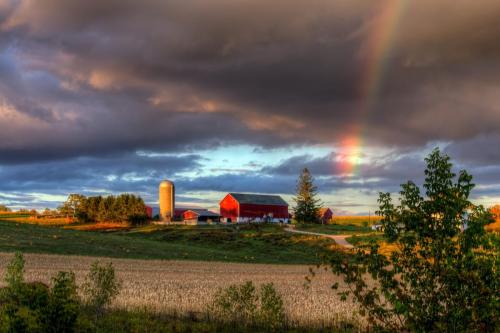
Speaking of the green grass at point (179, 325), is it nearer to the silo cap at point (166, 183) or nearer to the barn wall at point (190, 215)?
the barn wall at point (190, 215)

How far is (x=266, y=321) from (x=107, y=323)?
470 centimetres

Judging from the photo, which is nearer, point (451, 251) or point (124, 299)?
point (451, 251)

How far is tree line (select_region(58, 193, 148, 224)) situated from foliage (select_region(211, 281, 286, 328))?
9420 cm

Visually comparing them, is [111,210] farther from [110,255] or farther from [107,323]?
[107,323]

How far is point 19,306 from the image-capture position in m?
11.0

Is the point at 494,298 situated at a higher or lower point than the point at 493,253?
lower

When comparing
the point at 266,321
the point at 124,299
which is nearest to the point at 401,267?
the point at 266,321

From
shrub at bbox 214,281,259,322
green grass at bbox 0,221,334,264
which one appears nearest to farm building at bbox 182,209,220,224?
green grass at bbox 0,221,334,264

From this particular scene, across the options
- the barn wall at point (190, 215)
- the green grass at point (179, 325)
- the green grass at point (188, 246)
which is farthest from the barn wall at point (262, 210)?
the green grass at point (179, 325)

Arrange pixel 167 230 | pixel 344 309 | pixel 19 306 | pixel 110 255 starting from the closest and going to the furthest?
pixel 19 306, pixel 344 309, pixel 110 255, pixel 167 230

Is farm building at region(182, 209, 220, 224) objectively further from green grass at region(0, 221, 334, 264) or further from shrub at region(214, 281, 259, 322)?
shrub at region(214, 281, 259, 322)

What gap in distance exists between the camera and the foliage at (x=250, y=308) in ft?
48.4

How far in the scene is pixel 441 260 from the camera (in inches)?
376

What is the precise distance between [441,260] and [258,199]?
114 meters
